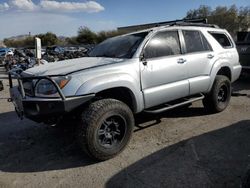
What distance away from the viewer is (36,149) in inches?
180

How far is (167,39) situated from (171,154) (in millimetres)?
1982

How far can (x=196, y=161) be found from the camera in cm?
389

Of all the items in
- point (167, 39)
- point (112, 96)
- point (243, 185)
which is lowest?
point (243, 185)

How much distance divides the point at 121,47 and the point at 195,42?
1.58 m

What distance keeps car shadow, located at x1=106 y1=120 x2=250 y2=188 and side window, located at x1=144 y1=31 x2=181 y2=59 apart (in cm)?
146

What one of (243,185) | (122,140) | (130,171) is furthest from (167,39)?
(243,185)

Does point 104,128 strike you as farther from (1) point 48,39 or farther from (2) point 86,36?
(1) point 48,39

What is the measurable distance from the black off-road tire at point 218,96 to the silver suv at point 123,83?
0.02 metres

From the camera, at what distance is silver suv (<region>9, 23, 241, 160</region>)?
3.81 metres

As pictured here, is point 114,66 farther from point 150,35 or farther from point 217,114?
point 217,114

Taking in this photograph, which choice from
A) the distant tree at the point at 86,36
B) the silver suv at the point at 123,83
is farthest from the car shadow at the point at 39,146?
the distant tree at the point at 86,36

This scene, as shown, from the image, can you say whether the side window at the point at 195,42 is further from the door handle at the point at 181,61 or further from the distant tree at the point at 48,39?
the distant tree at the point at 48,39

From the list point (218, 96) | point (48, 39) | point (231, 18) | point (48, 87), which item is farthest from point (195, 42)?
point (48, 39)

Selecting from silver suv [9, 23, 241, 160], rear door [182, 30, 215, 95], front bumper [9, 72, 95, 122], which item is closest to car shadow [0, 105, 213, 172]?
silver suv [9, 23, 241, 160]
